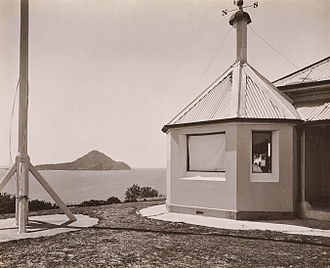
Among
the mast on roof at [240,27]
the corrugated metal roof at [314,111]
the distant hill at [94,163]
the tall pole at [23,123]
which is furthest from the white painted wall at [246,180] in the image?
the distant hill at [94,163]

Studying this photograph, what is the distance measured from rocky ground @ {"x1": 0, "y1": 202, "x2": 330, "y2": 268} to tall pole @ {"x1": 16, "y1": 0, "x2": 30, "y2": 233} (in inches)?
58.1

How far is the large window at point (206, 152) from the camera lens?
12727mm

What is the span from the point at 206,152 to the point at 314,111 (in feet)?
12.8

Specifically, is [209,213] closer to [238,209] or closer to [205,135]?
[238,209]

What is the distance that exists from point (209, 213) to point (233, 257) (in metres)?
5.63

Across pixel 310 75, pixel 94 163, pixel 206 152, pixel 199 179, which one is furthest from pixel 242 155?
pixel 94 163

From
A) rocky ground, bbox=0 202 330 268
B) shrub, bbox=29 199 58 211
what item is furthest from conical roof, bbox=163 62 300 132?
shrub, bbox=29 199 58 211

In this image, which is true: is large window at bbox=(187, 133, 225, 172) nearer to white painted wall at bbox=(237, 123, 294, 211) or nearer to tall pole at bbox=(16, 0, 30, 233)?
white painted wall at bbox=(237, 123, 294, 211)

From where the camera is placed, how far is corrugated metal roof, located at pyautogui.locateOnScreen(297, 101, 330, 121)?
40.4ft

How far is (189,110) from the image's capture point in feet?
47.0

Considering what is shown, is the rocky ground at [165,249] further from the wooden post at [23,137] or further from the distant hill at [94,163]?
the distant hill at [94,163]

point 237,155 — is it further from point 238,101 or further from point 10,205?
point 10,205

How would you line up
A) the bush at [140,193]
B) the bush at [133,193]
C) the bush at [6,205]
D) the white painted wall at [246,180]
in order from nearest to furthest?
the white painted wall at [246,180] → the bush at [6,205] → the bush at [133,193] → the bush at [140,193]

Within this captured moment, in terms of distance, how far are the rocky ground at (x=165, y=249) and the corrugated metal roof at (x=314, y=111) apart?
471cm
